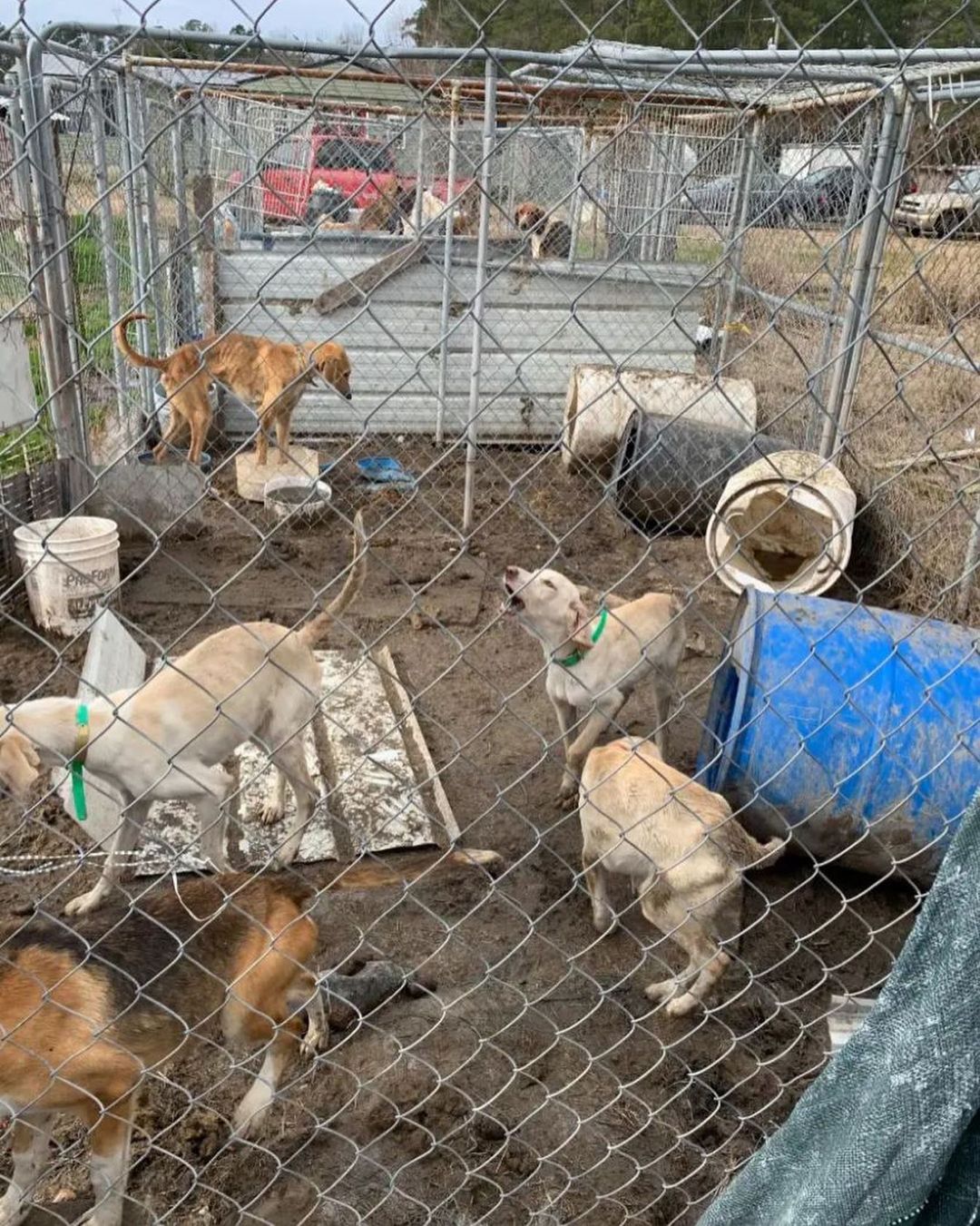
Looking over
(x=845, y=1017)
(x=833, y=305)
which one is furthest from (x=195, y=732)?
(x=833, y=305)

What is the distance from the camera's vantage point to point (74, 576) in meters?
5.26

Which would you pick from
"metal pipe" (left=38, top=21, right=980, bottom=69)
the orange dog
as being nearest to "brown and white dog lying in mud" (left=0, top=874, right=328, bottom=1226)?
"metal pipe" (left=38, top=21, right=980, bottom=69)

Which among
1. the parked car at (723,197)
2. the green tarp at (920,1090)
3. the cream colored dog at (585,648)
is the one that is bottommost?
the cream colored dog at (585,648)

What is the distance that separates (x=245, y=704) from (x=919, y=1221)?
2895 millimetres

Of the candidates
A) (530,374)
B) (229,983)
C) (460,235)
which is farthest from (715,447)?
(229,983)

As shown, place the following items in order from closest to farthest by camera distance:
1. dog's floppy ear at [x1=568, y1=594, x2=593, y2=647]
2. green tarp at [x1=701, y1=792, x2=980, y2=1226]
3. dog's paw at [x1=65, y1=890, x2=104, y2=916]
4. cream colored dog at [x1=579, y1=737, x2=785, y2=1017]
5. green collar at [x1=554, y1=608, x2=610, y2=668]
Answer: green tarp at [x1=701, y1=792, x2=980, y2=1226] < cream colored dog at [x1=579, y1=737, x2=785, y2=1017] < dog's paw at [x1=65, y1=890, x2=104, y2=916] < dog's floppy ear at [x1=568, y1=594, x2=593, y2=647] < green collar at [x1=554, y1=608, x2=610, y2=668]

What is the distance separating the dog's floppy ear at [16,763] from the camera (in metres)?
2.79

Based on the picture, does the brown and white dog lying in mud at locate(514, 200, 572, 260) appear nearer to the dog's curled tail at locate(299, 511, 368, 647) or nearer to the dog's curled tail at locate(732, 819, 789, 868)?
the dog's curled tail at locate(299, 511, 368, 647)

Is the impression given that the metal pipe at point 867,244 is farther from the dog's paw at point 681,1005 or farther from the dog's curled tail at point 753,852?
the dog's paw at point 681,1005

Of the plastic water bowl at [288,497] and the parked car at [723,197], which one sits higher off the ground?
the parked car at [723,197]

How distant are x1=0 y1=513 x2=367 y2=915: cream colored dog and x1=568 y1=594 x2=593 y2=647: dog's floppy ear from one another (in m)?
0.91

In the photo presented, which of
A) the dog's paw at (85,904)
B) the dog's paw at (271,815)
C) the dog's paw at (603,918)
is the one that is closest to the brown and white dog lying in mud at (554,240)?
the dog's paw at (271,815)

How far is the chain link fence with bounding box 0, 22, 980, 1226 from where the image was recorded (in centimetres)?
252

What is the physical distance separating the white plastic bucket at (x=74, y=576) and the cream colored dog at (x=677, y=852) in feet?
10.4
